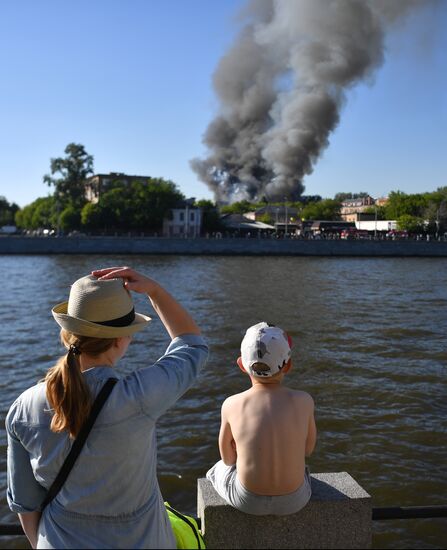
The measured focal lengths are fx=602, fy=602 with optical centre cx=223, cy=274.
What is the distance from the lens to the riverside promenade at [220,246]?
58.9 metres

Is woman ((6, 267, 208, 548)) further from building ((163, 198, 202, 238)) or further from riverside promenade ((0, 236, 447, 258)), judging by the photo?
building ((163, 198, 202, 238))

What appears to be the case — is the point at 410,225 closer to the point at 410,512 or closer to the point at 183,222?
the point at 183,222

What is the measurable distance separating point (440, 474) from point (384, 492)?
816 mm

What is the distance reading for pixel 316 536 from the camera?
262 cm

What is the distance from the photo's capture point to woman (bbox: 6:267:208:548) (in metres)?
1.76

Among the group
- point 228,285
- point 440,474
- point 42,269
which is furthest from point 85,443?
point 42,269

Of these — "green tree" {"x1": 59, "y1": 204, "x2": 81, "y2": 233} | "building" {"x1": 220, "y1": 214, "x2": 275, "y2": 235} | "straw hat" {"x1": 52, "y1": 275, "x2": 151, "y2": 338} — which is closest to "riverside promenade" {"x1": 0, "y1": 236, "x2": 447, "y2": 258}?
"green tree" {"x1": 59, "y1": 204, "x2": 81, "y2": 233}

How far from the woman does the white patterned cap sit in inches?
22.6

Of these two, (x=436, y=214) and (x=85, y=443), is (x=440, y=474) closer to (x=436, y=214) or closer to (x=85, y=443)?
(x=85, y=443)

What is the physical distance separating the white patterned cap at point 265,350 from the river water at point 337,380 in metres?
3.35

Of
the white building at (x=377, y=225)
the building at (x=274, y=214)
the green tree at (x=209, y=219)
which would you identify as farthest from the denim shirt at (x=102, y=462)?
the building at (x=274, y=214)

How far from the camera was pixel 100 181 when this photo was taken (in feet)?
302

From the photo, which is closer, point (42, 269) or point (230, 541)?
point (230, 541)

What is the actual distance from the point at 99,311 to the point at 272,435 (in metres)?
1.06
